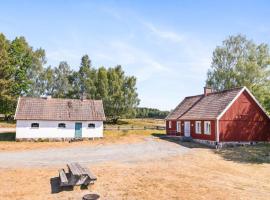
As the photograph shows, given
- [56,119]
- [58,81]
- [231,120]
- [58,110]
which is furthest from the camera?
[58,81]

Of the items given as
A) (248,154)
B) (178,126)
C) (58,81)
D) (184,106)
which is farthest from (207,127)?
(58,81)

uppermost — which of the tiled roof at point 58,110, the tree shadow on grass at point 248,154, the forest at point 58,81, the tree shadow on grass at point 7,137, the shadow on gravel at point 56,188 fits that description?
the forest at point 58,81

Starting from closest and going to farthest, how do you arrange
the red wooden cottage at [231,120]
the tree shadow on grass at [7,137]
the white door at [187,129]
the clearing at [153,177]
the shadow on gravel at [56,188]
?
1. the clearing at [153,177]
2. the shadow on gravel at [56,188]
3. the red wooden cottage at [231,120]
4. the tree shadow on grass at [7,137]
5. the white door at [187,129]

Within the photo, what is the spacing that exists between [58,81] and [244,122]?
53.4 metres

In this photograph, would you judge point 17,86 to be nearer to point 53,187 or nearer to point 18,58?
point 18,58

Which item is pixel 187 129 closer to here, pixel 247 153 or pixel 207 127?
pixel 207 127

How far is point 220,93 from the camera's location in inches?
1367

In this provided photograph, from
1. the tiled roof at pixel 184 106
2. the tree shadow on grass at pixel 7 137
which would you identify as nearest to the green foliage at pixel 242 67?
the tiled roof at pixel 184 106

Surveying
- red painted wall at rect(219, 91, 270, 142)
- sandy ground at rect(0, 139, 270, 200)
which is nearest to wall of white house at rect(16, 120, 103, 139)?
red painted wall at rect(219, 91, 270, 142)

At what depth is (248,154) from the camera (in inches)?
984

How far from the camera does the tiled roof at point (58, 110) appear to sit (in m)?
34.5

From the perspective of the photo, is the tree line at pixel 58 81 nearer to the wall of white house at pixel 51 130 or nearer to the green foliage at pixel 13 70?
the green foliage at pixel 13 70

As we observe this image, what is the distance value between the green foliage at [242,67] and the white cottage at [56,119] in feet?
82.2

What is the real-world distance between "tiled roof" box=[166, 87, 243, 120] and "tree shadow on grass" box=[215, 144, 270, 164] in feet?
14.7
